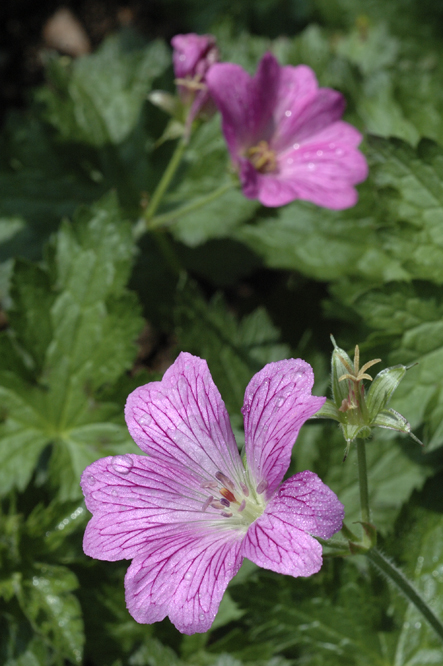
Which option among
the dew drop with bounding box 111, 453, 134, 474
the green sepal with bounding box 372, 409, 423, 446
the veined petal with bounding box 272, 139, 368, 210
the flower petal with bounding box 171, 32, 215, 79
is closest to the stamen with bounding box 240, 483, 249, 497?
the dew drop with bounding box 111, 453, 134, 474

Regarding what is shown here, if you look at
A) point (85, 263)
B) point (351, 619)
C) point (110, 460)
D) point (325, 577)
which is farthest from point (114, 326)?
point (351, 619)

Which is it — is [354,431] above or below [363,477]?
above

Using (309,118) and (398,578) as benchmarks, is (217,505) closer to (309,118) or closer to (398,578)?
(398,578)

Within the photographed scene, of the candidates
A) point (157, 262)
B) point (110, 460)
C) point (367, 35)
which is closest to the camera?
point (110, 460)

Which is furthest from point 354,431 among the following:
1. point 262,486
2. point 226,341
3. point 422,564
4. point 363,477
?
point 226,341

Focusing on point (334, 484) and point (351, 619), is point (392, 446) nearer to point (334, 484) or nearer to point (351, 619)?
point (334, 484)

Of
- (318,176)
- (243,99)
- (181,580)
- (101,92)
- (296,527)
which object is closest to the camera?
(296,527)

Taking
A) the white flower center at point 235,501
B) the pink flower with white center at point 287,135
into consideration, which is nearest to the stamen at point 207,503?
the white flower center at point 235,501
